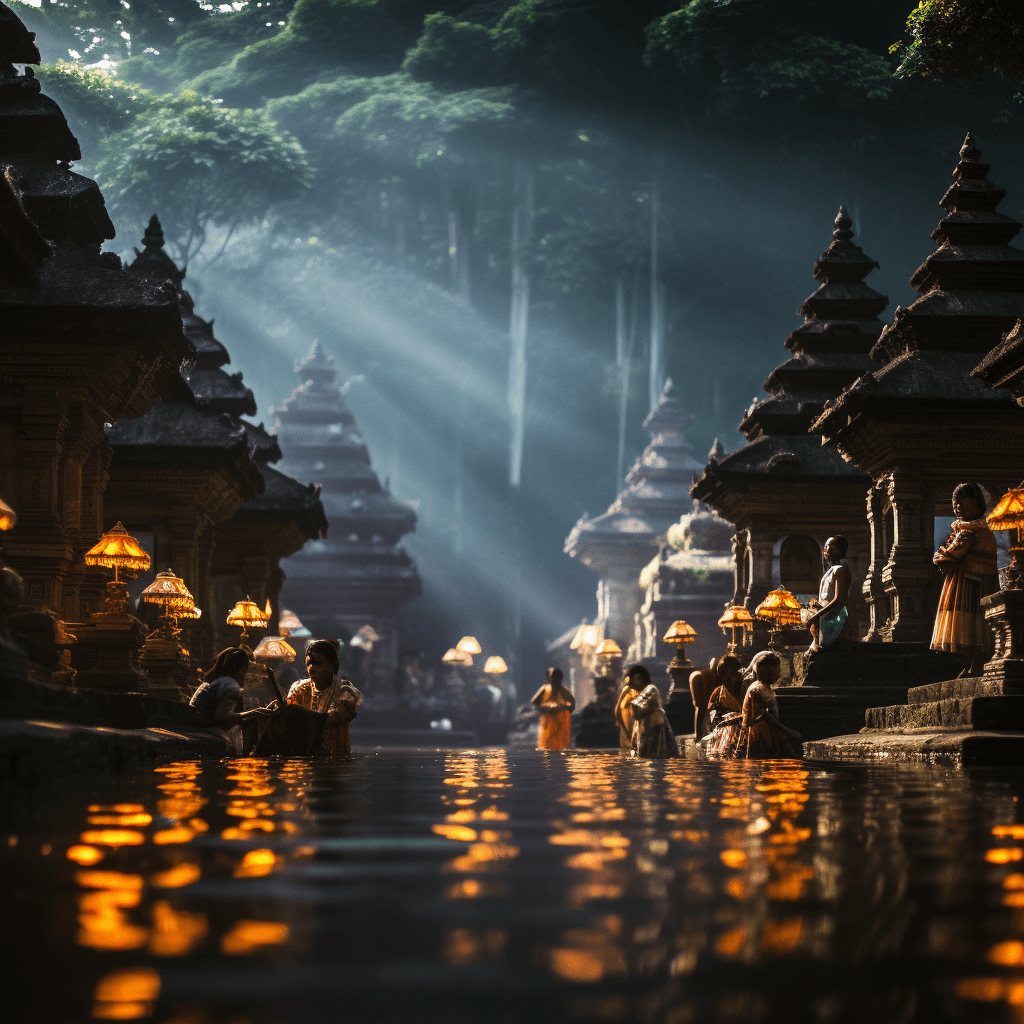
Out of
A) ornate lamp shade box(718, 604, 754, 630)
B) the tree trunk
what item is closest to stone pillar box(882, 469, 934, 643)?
ornate lamp shade box(718, 604, 754, 630)

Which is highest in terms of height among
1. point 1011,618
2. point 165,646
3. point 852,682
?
point 1011,618

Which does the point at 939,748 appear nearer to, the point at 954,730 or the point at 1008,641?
the point at 954,730

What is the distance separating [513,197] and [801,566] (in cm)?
3833

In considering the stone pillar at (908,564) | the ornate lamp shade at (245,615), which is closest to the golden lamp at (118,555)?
the ornate lamp shade at (245,615)

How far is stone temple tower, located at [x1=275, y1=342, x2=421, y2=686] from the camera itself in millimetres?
44750

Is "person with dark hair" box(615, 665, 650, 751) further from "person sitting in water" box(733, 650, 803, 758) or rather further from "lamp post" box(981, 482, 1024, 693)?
"lamp post" box(981, 482, 1024, 693)

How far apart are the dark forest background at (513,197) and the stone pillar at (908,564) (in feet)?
108

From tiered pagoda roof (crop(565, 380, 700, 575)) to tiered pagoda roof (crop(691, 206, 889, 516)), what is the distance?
15732mm

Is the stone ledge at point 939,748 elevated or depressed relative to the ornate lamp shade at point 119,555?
depressed

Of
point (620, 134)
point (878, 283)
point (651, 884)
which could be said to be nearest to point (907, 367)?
point (651, 884)

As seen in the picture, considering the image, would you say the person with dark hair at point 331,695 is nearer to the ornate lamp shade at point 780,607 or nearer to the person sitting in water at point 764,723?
the person sitting in water at point 764,723

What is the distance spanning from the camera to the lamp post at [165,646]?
1422 cm

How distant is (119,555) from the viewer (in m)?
12.2

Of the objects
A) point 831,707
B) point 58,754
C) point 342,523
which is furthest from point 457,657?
point 58,754
